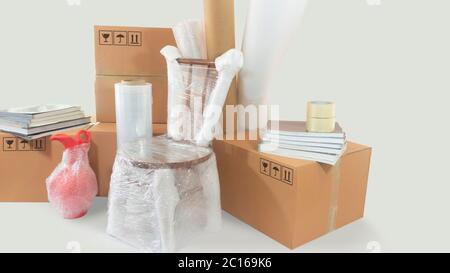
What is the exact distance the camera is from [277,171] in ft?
6.30

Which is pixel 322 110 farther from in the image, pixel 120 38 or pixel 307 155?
pixel 120 38

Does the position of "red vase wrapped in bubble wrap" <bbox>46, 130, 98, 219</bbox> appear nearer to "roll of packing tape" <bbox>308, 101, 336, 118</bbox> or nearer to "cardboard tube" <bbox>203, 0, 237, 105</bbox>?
"cardboard tube" <bbox>203, 0, 237, 105</bbox>

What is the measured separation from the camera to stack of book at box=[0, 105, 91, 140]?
228cm

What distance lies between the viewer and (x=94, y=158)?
2.38 meters

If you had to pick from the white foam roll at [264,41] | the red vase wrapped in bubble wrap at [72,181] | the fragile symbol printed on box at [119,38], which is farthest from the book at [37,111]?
the white foam roll at [264,41]

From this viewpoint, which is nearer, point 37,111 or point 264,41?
point 264,41

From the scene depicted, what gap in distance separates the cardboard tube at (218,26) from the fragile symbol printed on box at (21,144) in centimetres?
113

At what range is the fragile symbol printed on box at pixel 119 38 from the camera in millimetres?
2422

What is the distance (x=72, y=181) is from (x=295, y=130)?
3.91ft

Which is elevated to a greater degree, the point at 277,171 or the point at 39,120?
the point at 39,120

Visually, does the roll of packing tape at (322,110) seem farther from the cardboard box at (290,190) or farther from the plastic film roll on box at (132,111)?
the plastic film roll on box at (132,111)

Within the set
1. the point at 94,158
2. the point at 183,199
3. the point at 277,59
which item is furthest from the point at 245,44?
the point at 94,158

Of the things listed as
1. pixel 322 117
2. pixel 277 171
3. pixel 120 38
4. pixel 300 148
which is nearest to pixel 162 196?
pixel 277 171

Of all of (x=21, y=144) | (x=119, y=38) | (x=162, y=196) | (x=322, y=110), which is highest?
(x=119, y=38)
